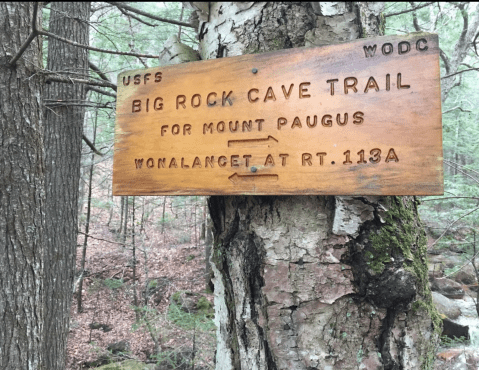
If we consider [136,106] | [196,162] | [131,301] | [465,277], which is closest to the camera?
[196,162]

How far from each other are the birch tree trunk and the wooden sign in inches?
3.2

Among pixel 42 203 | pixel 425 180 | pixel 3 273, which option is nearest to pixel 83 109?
pixel 42 203

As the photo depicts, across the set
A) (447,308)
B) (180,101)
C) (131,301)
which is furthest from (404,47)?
(131,301)

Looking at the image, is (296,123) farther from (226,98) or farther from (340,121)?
(226,98)

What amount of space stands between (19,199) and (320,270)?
2090mm

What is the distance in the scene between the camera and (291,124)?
1.13 metres

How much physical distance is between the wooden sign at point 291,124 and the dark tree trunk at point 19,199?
1.32m

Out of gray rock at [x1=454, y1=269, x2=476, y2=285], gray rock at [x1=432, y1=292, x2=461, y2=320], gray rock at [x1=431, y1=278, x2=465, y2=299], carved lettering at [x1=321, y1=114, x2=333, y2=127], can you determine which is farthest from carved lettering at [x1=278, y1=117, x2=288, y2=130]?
gray rock at [x1=454, y1=269, x2=476, y2=285]

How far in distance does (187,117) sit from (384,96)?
68cm

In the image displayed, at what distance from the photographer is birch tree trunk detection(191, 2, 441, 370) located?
3.39 feet

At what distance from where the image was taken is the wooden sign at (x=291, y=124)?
101 cm

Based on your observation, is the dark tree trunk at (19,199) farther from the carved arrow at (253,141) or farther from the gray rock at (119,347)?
the gray rock at (119,347)

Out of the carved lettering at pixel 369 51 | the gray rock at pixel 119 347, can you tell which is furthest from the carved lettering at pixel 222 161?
the gray rock at pixel 119 347

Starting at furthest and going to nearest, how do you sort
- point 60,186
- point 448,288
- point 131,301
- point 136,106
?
point 448,288, point 131,301, point 60,186, point 136,106
